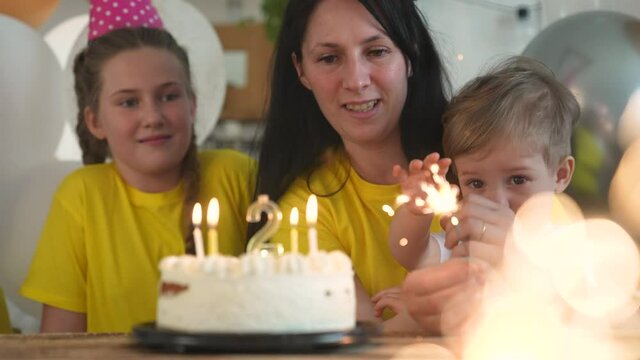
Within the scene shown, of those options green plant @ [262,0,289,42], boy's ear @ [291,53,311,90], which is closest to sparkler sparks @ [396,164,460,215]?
boy's ear @ [291,53,311,90]

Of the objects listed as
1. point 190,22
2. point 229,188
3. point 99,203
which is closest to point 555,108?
point 229,188

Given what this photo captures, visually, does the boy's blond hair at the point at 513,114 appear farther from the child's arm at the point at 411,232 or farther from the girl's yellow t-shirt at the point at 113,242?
the girl's yellow t-shirt at the point at 113,242

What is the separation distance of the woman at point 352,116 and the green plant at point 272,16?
1485mm

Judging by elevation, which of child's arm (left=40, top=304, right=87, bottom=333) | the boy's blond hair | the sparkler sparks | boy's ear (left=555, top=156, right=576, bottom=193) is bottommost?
child's arm (left=40, top=304, right=87, bottom=333)

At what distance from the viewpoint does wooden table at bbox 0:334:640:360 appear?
1132 millimetres

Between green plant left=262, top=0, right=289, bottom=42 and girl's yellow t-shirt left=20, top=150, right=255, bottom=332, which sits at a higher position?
green plant left=262, top=0, right=289, bottom=42

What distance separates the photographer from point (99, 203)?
7.79 feet

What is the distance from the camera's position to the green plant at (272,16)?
3.73 meters

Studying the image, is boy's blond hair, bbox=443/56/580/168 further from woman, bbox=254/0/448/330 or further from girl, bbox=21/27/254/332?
girl, bbox=21/27/254/332

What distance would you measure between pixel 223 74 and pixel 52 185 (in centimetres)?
72

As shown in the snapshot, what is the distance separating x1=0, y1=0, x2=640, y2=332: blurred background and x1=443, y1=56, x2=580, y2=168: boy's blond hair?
0.47 m

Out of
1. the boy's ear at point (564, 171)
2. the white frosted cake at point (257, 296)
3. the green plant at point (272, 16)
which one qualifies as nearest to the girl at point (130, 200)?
the boy's ear at point (564, 171)

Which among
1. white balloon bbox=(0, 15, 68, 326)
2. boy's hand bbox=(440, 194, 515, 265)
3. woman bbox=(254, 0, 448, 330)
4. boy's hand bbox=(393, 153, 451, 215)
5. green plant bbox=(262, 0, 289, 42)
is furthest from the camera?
green plant bbox=(262, 0, 289, 42)

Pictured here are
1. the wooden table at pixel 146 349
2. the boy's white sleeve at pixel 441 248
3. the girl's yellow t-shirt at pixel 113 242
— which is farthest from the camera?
the girl's yellow t-shirt at pixel 113 242
